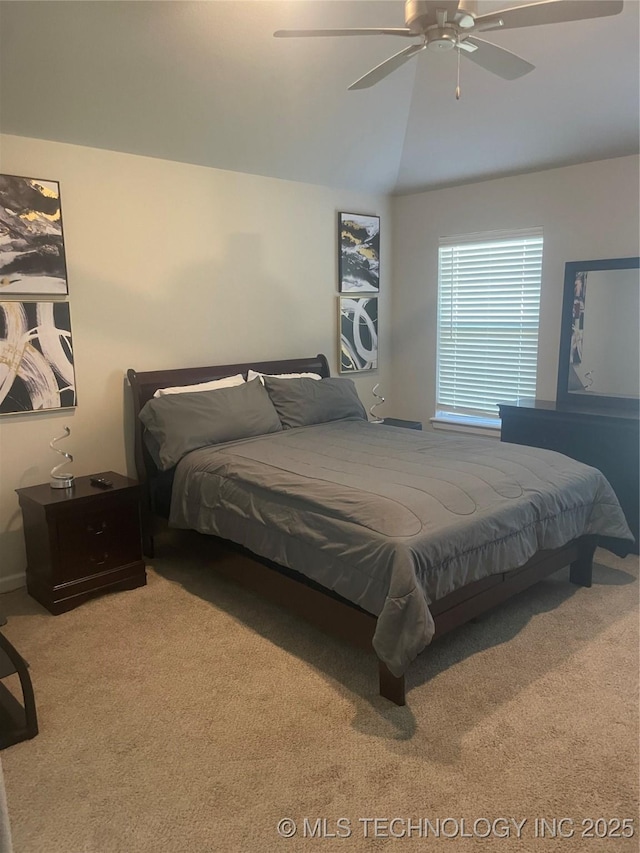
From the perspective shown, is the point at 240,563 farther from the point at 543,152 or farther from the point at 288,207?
the point at 543,152

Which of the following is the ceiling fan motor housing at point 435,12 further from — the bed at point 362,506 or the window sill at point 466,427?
the window sill at point 466,427

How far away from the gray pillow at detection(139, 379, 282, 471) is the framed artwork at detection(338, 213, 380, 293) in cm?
162

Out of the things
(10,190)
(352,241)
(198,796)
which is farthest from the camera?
(352,241)

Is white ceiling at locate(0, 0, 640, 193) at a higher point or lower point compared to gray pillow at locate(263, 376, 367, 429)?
higher

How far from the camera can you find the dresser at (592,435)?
12.0 ft

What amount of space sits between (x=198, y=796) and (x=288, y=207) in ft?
12.4

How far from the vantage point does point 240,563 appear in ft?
10.2

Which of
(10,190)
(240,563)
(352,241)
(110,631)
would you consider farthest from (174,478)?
(352,241)

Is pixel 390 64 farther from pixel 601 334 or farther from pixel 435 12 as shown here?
pixel 601 334

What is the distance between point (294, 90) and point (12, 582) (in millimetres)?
3264

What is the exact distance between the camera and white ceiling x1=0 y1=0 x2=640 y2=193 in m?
2.89

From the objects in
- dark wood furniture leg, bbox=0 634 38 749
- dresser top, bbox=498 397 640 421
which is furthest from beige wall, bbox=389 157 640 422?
dark wood furniture leg, bbox=0 634 38 749

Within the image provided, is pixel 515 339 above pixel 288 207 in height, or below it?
below

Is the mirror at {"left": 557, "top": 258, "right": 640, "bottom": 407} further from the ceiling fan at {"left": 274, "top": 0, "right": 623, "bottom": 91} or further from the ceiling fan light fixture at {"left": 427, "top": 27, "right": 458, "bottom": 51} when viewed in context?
the ceiling fan light fixture at {"left": 427, "top": 27, "right": 458, "bottom": 51}
